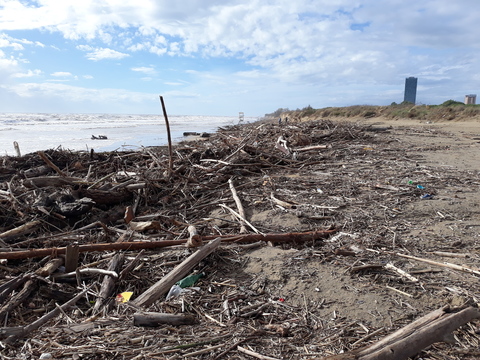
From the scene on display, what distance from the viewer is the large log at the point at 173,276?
9.00ft

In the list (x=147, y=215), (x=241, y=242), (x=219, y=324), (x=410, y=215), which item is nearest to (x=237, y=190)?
(x=147, y=215)

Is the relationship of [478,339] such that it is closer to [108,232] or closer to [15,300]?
[15,300]

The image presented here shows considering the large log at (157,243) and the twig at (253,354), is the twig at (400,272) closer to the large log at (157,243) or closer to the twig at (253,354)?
the large log at (157,243)

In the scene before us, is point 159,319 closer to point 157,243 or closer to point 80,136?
point 157,243

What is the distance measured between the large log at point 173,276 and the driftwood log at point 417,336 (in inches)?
57.4

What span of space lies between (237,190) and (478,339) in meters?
4.07

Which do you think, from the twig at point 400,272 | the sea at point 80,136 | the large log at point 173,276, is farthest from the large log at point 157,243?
the sea at point 80,136

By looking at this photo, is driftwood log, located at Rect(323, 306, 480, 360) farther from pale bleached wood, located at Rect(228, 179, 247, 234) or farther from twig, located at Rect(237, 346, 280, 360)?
pale bleached wood, located at Rect(228, 179, 247, 234)

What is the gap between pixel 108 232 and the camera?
4.11 m

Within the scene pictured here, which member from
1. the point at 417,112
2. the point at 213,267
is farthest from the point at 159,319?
the point at 417,112

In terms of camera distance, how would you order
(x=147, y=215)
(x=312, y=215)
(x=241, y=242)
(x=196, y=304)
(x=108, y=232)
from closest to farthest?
(x=196, y=304)
(x=241, y=242)
(x=108, y=232)
(x=312, y=215)
(x=147, y=215)

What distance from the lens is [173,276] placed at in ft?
9.66

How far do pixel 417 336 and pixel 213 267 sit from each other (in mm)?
1759

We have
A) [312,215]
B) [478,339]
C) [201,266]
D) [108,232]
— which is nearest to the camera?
[478,339]
